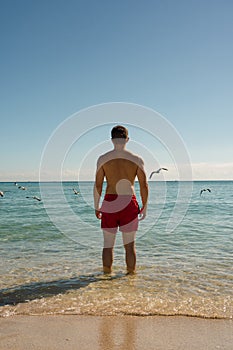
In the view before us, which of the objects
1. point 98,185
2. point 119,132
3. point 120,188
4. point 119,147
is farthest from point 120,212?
point 119,132

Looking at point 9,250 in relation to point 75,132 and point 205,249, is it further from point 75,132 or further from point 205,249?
point 205,249

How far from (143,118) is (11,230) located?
20.3 feet

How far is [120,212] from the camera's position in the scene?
519cm

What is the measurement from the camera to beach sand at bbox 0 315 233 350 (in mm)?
2936

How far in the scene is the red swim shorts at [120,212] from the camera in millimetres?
5188

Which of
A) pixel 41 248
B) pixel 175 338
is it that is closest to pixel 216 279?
pixel 175 338

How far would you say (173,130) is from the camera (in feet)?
20.5

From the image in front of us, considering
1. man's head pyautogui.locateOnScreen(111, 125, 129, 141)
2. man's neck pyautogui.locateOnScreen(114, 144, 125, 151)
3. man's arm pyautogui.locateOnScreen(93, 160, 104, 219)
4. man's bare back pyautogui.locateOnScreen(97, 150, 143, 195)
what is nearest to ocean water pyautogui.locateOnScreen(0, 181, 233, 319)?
man's arm pyautogui.locateOnScreen(93, 160, 104, 219)

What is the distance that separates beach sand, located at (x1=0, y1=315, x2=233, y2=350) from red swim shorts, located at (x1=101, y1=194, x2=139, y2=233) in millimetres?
1766

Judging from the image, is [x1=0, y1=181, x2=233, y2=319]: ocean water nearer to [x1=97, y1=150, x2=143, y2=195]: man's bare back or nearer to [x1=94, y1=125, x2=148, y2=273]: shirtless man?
[x1=94, y1=125, x2=148, y2=273]: shirtless man

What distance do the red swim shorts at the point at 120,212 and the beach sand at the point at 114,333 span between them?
1.77m

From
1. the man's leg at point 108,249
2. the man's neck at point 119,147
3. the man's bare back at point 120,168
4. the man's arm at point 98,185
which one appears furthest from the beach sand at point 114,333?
the man's neck at point 119,147

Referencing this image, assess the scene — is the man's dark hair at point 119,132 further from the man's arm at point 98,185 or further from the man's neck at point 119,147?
the man's arm at point 98,185

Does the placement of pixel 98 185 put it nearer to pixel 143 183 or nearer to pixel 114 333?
pixel 143 183
